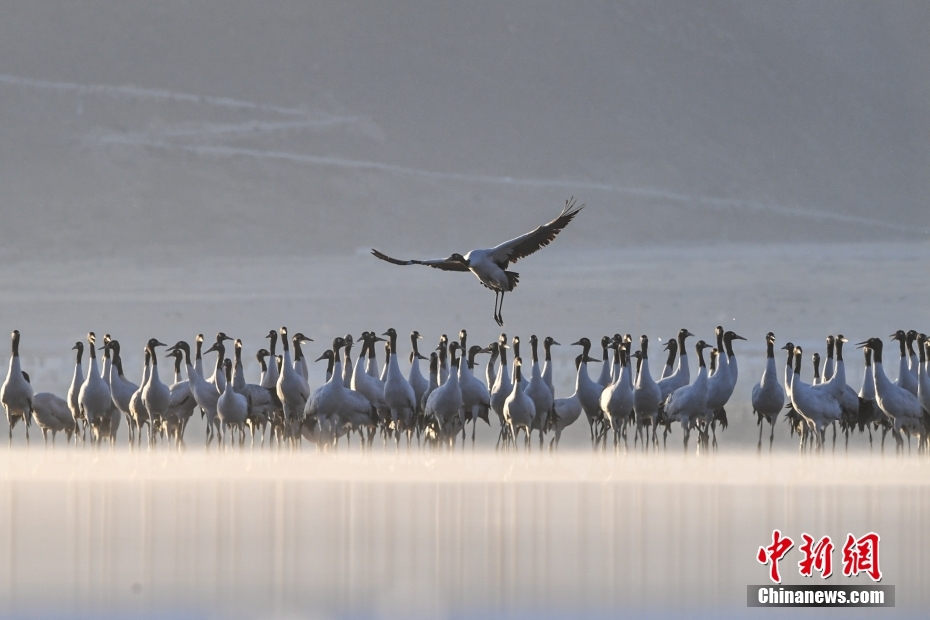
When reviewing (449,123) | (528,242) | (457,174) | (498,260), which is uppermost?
(449,123)

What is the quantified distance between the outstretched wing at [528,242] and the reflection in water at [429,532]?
2.30 meters

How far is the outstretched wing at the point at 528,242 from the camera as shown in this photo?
20.4m

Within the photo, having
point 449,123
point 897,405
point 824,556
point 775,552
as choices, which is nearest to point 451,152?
point 449,123

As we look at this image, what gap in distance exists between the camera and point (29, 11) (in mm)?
122812

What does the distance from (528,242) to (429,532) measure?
22.8ft

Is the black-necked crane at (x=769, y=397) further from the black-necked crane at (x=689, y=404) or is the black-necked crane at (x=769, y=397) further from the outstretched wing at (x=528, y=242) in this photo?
the outstretched wing at (x=528, y=242)

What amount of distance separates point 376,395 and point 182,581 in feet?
38.5

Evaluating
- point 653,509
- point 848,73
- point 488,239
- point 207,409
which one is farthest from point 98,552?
point 848,73

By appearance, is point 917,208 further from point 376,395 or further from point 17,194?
point 376,395

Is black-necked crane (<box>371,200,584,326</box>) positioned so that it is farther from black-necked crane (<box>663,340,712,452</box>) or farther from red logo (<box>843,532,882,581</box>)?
red logo (<box>843,532,882,581</box>)

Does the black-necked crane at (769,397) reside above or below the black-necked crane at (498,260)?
below

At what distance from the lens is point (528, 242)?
2106 cm

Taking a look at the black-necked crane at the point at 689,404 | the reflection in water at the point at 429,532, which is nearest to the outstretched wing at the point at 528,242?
the reflection in water at the point at 429,532

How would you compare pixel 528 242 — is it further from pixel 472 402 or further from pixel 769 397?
pixel 769 397
